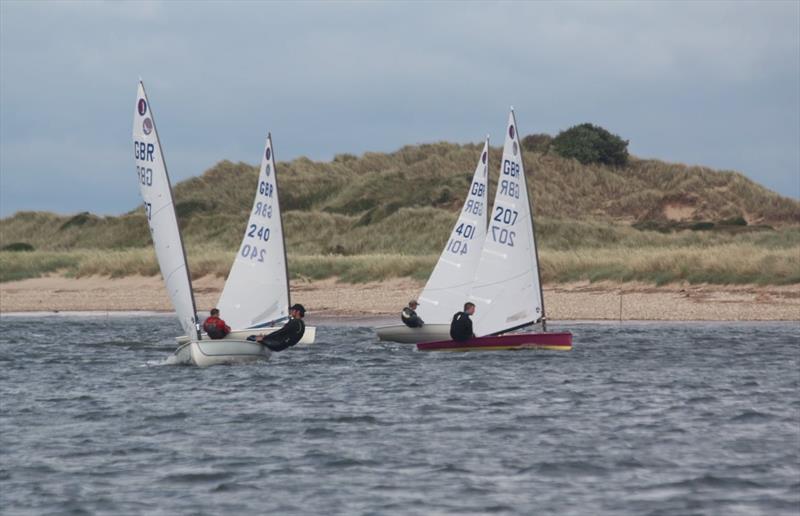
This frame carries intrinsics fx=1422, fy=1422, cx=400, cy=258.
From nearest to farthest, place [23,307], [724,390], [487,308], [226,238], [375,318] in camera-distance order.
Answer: [724,390] < [487,308] < [375,318] < [23,307] < [226,238]

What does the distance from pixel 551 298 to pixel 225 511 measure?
1288 inches

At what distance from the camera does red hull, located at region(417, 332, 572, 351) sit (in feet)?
100

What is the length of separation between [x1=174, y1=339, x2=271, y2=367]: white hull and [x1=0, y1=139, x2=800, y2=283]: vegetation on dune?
69.7ft

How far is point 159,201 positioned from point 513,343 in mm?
8278

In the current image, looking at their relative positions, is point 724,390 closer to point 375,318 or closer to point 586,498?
point 586,498

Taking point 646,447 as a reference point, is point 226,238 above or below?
above

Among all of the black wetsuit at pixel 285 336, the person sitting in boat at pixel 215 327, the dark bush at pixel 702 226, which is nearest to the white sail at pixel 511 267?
the black wetsuit at pixel 285 336

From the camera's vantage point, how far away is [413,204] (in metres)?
82.5

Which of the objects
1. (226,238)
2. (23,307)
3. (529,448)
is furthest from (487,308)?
(226,238)

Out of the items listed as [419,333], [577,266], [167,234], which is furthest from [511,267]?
[577,266]

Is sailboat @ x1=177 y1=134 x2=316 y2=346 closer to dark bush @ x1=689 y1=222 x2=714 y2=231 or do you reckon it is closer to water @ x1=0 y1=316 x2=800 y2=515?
water @ x1=0 y1=316 x2=800 y2=515

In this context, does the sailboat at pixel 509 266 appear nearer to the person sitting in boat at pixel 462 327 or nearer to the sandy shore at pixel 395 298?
the person sitting in boat at pixel 462 327

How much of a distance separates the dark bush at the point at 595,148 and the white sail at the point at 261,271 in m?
65.0

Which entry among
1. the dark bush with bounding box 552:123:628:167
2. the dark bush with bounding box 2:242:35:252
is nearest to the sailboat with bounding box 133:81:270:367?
the dark bush with bounding box 2:242:35:252
